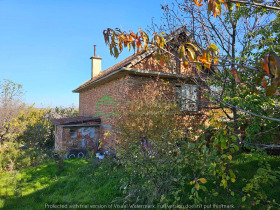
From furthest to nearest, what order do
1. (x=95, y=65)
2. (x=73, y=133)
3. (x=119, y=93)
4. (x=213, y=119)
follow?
(x=95, y=65), (x=73, y=133), (x=119, y=93), (x=213, y=119)

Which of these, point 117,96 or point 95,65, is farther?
point 95,65

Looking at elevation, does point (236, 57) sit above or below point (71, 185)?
above

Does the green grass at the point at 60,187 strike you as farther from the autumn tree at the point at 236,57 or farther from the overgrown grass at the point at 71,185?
the autumn tree at the point at 236,57

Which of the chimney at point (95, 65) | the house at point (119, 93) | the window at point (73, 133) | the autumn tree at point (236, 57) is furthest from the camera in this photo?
the chimney at point (95, 65)

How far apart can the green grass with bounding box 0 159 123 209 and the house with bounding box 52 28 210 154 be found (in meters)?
2.21

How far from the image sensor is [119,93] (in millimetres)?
8953

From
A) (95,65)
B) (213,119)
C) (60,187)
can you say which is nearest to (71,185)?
(60,187)

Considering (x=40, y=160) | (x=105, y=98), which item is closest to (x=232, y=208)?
(x=40, y=160)

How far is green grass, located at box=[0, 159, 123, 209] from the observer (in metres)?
4.54

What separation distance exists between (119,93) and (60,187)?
487 cm

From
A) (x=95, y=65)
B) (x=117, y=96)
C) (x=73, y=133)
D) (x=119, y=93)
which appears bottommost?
(x=73, y=133)

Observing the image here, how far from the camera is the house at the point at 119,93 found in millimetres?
8469

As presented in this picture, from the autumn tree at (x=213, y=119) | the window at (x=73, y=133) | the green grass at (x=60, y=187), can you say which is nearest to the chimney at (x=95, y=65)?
the window at (x=73, y=133)

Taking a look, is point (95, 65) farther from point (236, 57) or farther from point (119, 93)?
point (236, 57)
